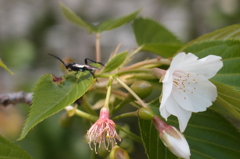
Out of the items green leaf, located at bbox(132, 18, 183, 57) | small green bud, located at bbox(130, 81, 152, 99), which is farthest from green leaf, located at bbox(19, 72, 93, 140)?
green leaf, located at bbox(132, 18, 183, 57)

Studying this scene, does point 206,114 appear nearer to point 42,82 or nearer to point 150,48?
point 150,48

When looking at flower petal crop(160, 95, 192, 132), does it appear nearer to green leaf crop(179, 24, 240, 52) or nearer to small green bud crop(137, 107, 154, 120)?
small green bud crop(137, 107, 154, 120)

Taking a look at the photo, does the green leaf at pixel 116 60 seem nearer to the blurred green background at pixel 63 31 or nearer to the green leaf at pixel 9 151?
the green leaf at pixel 9 151

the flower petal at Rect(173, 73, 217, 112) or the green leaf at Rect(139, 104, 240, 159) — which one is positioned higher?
the flower petal at Rect(173, 73, 217, 112)

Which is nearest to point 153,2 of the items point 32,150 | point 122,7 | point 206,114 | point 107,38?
point 122,7

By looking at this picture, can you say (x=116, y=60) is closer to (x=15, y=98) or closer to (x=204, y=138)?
(x=204, y=138)

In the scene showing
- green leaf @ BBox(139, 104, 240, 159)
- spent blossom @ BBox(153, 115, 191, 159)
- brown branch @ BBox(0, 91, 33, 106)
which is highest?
spent blossom @ BBox(153, 115, 191, 159)

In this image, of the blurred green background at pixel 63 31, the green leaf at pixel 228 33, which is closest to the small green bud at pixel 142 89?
the green leaf at pixel 228 33

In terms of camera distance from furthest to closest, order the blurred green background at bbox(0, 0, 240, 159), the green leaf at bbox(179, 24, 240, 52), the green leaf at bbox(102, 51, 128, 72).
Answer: the blurred green background at bbox(0, 0, 240, 159)
the green leaf at bbox(179, 24, 240, 52)
the green leaf at bbox(102, 51, 128, 72)
